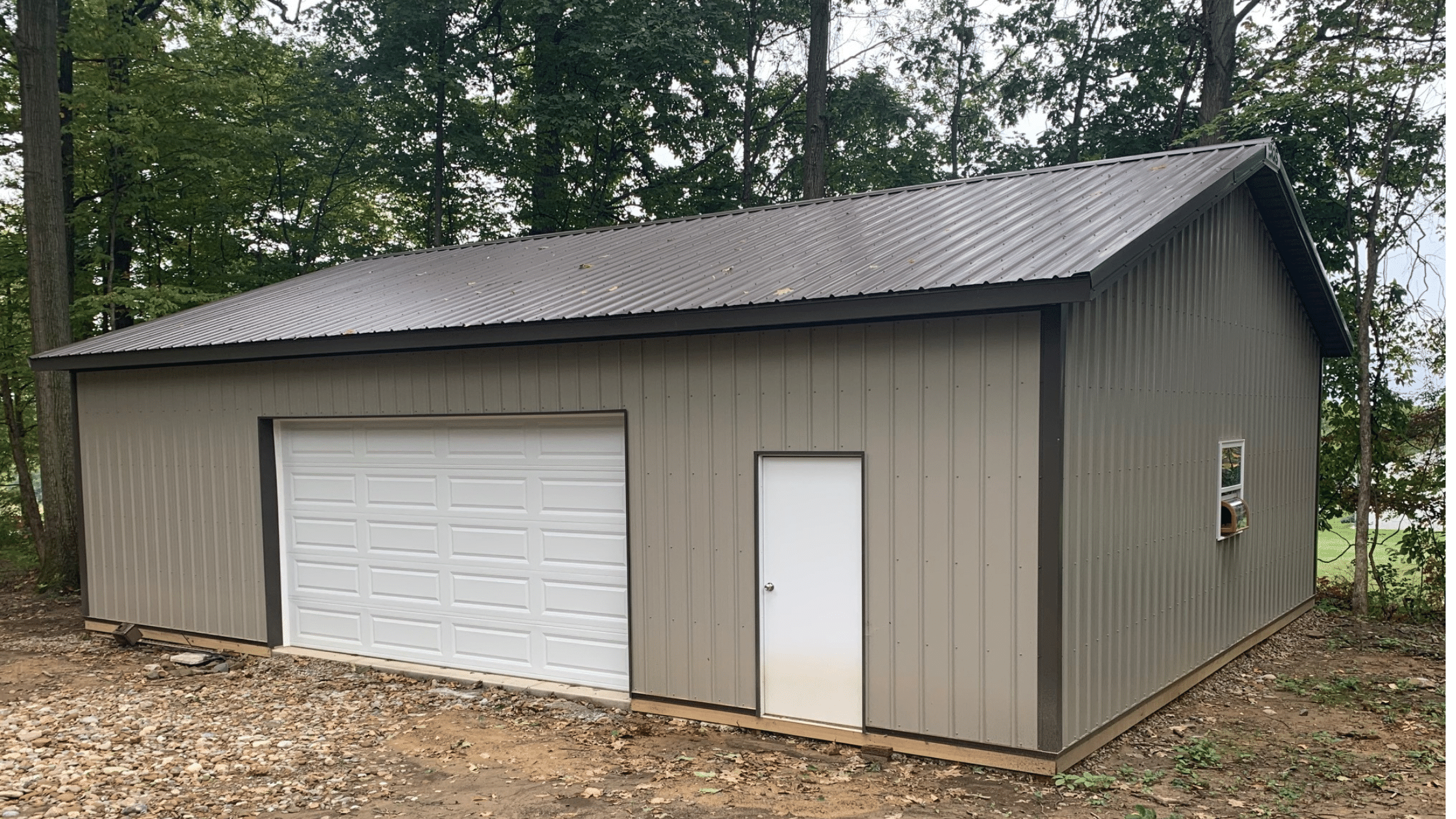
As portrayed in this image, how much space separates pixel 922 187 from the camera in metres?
8.71

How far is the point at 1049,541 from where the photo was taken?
5.00 metres

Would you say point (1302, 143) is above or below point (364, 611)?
above

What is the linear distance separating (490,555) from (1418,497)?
929 cm

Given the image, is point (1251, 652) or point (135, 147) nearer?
point (1251, 652)

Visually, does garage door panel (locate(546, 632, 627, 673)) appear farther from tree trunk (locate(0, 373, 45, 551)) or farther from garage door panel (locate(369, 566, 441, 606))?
tree trunk (locate(0, 373, 45, 551))

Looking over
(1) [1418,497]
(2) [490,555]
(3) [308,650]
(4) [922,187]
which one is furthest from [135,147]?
(1) [1418,497]

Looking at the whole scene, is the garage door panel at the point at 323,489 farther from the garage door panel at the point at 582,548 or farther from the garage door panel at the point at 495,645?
the garage door panel at the point at 582,548

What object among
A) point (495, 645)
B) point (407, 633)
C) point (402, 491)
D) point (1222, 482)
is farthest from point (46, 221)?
point (1222, 482)

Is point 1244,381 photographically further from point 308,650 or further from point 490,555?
point 308,650

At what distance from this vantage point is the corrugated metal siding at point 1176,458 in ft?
17.4

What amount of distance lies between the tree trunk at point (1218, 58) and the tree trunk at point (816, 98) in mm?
5944

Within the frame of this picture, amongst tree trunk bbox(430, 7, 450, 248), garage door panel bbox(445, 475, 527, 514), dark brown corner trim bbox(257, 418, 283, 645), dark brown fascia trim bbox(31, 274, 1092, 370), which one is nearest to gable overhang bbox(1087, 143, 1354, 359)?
dark brown fascia trim bbox(31, 274, 1092, 370)

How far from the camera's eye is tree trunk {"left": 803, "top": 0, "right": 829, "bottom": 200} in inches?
656

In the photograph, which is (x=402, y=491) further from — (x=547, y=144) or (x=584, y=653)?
(x=547, y=144)
